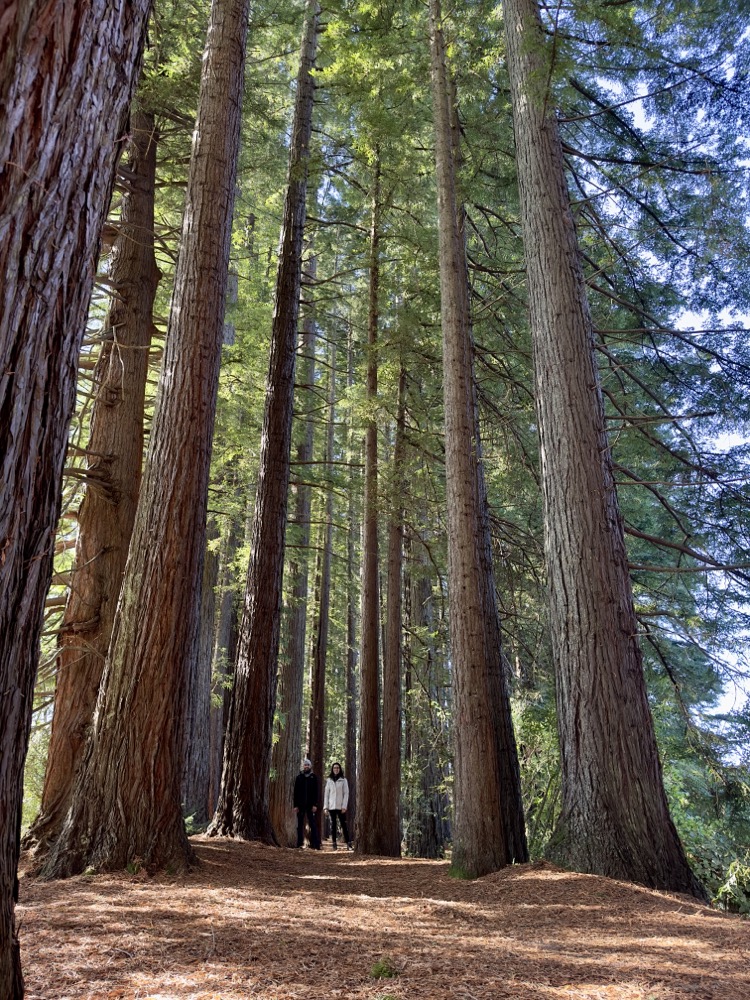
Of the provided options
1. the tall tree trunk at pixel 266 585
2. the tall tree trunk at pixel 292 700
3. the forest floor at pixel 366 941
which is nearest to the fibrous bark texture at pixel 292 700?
the tall tree trunk at pixel 292 700

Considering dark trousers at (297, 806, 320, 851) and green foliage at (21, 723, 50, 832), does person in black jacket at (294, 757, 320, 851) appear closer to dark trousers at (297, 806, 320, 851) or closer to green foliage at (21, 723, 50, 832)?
dark trousers at (297, 806, 320, 851)

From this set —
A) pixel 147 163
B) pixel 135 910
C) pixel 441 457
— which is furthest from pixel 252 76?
pixel 135 910

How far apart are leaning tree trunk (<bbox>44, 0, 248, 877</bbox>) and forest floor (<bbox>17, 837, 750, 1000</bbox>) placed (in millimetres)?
388

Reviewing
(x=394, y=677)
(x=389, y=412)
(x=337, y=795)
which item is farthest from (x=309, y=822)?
(x=389, y=412)

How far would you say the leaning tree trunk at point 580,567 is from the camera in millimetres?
5344

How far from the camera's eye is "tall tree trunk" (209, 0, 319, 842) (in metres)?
8.14

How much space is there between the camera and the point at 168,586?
5.48 metres

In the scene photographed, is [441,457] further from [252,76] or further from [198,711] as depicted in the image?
[252,76]

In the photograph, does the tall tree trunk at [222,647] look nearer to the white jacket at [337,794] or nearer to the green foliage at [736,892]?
the white jacket at [337,794]

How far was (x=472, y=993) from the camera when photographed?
2.56m

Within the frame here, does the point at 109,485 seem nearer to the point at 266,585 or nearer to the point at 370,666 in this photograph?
the point at 266,585

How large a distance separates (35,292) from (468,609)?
595 cm

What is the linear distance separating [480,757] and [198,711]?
6498mm

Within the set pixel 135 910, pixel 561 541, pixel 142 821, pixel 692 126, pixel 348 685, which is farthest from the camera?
pixel 348 685
